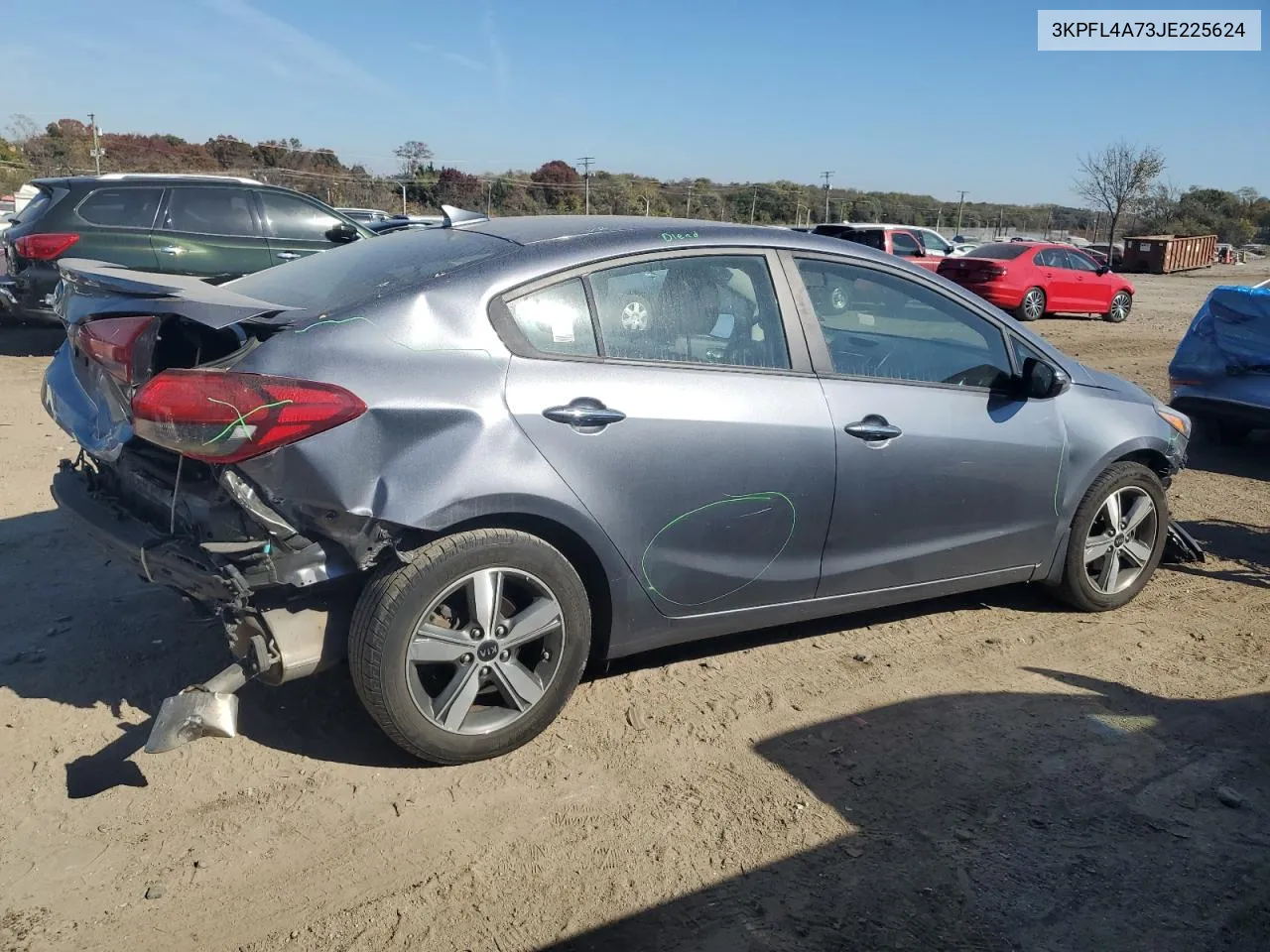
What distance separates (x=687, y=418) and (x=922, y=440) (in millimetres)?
1074

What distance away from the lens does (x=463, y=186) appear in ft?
111

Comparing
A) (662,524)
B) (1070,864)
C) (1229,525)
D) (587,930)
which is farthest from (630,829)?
(1229,525)

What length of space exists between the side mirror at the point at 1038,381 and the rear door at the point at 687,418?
1.10m

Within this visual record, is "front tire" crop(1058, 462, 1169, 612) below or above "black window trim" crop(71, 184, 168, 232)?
below

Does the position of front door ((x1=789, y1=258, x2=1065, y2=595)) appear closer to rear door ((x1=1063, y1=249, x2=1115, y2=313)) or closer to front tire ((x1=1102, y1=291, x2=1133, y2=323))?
rear door ((x1=1063, y1=249, x2=1115, y2=313))

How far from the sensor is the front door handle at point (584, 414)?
128 inches

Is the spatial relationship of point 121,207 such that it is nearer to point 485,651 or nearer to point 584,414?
point 584,414

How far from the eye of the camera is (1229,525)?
253 inches

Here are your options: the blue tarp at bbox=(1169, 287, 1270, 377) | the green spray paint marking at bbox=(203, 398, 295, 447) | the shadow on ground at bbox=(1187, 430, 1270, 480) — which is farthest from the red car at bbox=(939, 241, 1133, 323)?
the green spray paint marking at bbox=(203, 398, 295, 447)

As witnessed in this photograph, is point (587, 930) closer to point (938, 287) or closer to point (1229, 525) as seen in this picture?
point (938, 287)

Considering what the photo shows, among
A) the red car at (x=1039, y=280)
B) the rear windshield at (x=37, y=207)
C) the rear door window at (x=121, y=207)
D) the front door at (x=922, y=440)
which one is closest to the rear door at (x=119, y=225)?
the rear door window at (x=121, y=207)

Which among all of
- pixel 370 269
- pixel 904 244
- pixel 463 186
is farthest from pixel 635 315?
pixel 463 186

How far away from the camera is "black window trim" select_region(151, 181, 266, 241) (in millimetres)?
10109

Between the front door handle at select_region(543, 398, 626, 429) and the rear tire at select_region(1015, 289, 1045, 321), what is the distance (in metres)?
17.9
